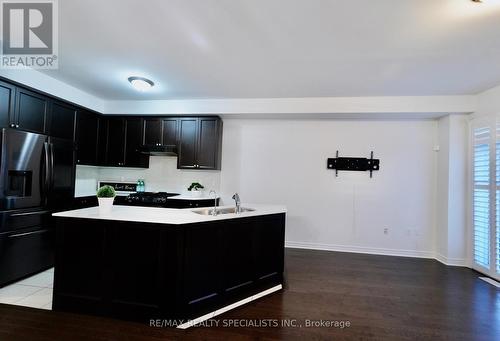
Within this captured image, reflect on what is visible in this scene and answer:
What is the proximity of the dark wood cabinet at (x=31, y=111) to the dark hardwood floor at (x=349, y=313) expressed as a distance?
2104 mm

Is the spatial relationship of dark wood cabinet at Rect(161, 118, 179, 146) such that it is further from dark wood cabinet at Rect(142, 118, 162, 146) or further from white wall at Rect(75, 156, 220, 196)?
white wall at Rect(75, 156, 220, 196)

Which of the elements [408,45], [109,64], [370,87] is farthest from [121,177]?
[408,45]

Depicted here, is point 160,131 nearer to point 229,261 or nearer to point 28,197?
point 28,197

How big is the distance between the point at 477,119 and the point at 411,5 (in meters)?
3.00

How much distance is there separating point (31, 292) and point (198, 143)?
3.03 metres

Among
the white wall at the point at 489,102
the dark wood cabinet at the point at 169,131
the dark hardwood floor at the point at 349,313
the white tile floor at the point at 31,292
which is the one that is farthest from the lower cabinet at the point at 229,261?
the white wall at the point at 489,102

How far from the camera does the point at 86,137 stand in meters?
4.44

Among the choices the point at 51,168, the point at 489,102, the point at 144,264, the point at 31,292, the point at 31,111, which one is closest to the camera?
the point at 144,264

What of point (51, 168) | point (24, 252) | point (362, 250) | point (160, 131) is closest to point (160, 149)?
point (160, 131)

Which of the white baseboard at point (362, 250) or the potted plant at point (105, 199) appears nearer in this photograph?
the potted plant at point (105, 199)

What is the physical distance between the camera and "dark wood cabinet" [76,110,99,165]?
4.24m

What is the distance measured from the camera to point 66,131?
12.9 feet

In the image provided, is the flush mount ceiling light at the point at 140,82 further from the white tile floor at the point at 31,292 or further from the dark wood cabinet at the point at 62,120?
the white tile floor at the point at 31,292

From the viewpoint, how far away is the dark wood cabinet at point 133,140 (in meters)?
4.84
